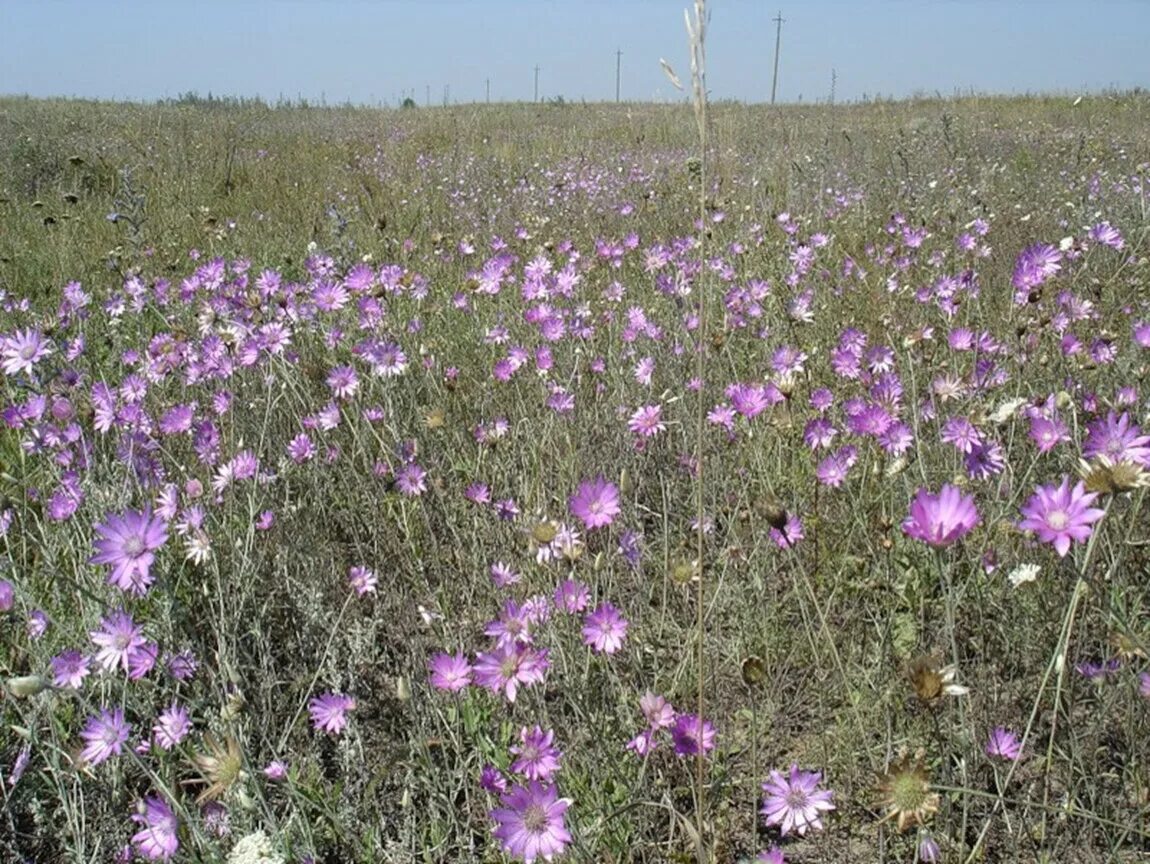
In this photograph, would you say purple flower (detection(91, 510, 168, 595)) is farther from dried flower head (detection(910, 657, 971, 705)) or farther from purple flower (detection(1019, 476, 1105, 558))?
purple flower (detection(1019, 476, 1105, 558))

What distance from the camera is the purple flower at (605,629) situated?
1636 mm

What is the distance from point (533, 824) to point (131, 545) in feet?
2.96

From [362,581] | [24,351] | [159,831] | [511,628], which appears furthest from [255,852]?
[24,351]

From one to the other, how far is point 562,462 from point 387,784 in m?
0.93

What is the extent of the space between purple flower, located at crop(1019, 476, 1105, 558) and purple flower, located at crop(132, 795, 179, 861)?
1333 mm

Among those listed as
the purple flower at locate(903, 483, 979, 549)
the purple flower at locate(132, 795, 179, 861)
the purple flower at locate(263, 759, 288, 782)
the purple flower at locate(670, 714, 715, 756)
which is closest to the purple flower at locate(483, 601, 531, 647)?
the purple flower at locate(670, 714, 715, 756)

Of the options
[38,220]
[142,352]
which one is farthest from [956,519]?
[38,220]

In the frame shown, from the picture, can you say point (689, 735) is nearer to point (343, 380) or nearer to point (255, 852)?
point (255, 852)

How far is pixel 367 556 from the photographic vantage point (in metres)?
2.51

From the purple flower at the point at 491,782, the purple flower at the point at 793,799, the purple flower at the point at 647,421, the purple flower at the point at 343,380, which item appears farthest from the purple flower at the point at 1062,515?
the purple flower at the point at 343,380

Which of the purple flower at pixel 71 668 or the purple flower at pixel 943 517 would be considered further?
the purple flower at pixel 71 668

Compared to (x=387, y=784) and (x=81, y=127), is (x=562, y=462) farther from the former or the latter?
(x=81, y=127)

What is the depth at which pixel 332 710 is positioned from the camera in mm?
1748

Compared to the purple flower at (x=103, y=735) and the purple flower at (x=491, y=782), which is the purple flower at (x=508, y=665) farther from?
the purple flower at (x=103, y=735)
